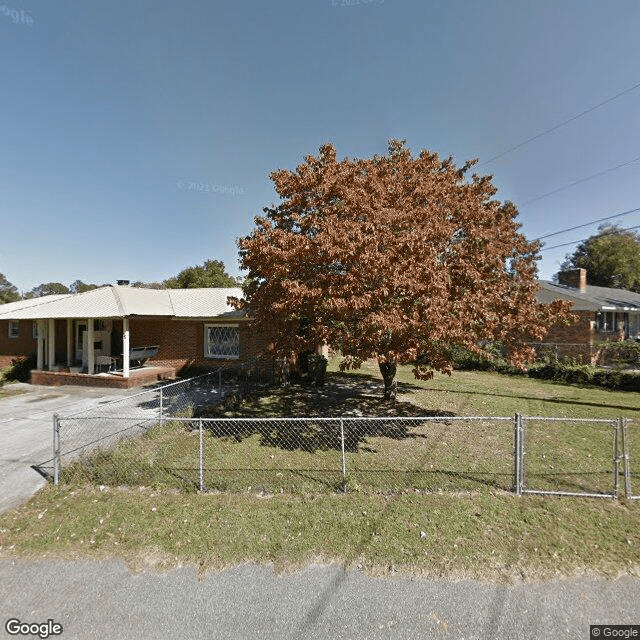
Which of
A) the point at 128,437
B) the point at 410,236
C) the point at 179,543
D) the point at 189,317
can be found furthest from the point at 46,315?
the point at 410,236

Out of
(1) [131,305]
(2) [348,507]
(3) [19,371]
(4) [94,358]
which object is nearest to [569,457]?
(2) [348,507]

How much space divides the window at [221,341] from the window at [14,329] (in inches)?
481

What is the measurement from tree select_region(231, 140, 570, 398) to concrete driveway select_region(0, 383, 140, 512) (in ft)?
16.7

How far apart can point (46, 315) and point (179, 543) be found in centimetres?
1421

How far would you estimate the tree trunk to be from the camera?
10688mm

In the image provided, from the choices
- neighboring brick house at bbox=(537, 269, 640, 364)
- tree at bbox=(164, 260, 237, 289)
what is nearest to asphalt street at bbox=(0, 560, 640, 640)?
neighboring brick house at bbox=(537, 269, 640, 364)

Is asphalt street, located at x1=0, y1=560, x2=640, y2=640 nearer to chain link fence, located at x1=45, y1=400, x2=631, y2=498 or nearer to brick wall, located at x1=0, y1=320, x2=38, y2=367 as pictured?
chain link fence, located at x1=45, y1=400, x2=631, y2=498

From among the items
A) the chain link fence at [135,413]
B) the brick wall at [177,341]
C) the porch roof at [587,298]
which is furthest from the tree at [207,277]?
the porch roof at [587,298]

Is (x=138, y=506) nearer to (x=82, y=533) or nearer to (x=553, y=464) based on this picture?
(x=82, y=533)

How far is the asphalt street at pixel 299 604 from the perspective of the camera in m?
3.08

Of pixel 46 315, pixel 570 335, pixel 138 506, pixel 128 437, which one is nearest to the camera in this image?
pixel 138 506

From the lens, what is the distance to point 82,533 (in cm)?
443

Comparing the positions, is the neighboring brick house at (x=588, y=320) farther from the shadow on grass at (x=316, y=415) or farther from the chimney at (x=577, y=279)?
the shadow on grass at (x=316, y=415)

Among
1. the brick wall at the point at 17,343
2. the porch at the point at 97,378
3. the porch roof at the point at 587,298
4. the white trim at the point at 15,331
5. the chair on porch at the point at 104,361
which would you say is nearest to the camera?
the porch at the point at 97,378
